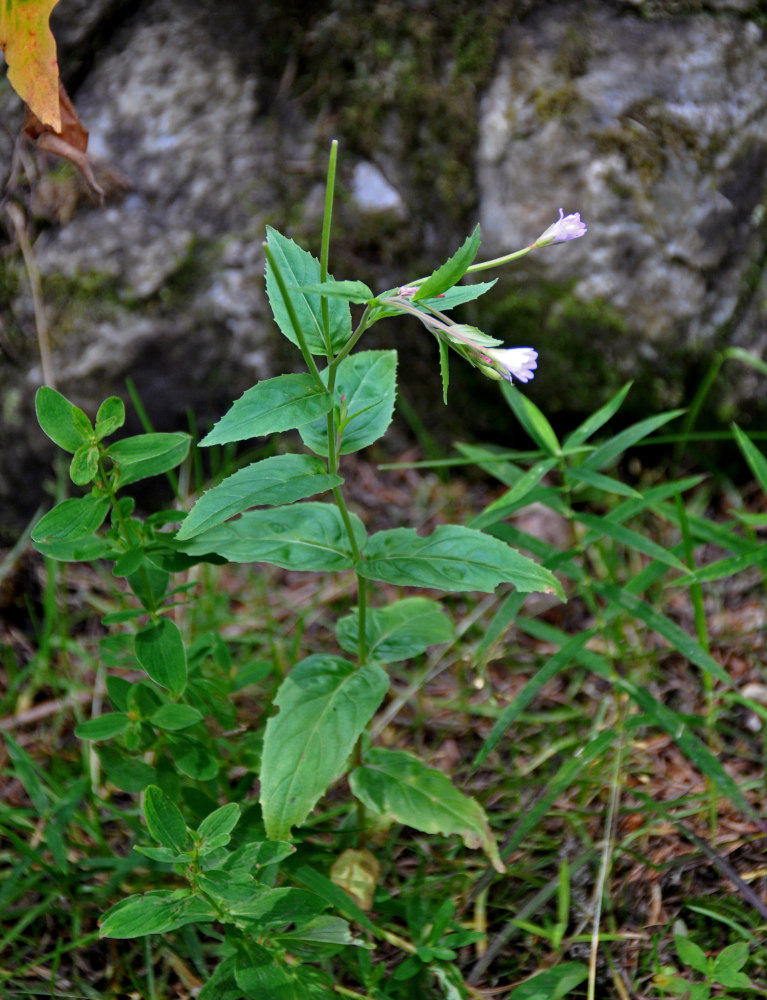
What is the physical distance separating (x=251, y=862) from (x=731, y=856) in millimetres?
1044

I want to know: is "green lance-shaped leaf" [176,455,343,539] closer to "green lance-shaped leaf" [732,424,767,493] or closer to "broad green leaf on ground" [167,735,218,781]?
"broad green leaf on ground" [167,735,218,781]

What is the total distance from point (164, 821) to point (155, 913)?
132 millimetres

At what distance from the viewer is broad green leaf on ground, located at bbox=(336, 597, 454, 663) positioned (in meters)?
1.68

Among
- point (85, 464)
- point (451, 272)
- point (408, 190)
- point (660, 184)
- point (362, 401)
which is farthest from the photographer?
point (408, 190)

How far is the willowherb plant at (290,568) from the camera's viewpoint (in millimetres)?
1304

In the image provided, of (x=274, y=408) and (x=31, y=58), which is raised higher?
(x=31, y=58)

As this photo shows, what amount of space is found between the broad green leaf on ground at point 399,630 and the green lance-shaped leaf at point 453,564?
22cm

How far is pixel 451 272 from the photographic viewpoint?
120 cm

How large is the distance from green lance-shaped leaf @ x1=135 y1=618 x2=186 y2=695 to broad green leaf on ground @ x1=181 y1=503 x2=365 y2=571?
17cm

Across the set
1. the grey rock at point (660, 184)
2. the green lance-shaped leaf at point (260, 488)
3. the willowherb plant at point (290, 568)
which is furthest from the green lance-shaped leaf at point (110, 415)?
the grey rock at point (660, 184)

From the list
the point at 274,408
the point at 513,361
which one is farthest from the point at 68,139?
the point at 513,361

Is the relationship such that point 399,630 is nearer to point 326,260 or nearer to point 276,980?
point 276,980

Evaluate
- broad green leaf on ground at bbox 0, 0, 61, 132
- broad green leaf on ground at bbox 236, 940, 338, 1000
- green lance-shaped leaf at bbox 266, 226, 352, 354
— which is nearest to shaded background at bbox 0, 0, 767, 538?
broad green leaf on ground at bbox 0, 0, 61, 132

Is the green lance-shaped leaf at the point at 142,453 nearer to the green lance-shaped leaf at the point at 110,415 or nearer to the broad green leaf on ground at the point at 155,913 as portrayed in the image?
the green lance-shaped leaf at the point at 110,415
